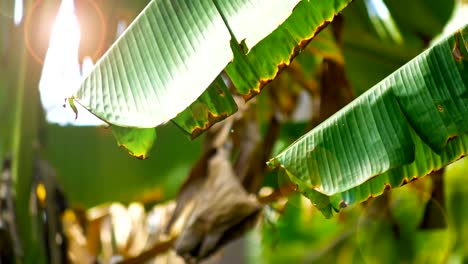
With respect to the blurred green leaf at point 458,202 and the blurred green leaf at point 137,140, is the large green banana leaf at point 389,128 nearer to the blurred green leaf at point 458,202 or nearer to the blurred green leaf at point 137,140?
the blurred green leaf at point 137,140

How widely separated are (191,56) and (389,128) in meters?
0.14

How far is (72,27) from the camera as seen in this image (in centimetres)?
66

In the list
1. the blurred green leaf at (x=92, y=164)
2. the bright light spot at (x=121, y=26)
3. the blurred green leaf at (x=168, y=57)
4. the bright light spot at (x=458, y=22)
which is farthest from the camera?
the blurred green leaf at (x=92, y=164)

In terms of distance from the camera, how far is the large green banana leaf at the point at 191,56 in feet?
1.28

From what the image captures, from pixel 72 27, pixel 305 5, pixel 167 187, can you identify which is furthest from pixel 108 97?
pixel 167 187

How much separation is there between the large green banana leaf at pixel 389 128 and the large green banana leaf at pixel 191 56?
6cm

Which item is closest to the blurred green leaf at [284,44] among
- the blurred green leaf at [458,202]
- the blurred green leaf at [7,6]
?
the blurred green leaf at [7,6]

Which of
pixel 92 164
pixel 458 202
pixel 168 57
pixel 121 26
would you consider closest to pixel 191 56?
pixel 168 57

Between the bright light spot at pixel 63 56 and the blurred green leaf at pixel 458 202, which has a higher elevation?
the bright light spot at pixel 63 56

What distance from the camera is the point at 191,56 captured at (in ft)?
1.34

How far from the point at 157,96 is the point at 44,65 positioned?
43cm

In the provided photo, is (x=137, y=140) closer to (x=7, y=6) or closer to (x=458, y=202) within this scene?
(x=7, y=6)

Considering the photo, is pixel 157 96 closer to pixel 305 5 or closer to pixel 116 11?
pixel 305 5

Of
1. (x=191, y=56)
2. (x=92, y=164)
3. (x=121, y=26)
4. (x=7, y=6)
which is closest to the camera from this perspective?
(x=191, y=56)
